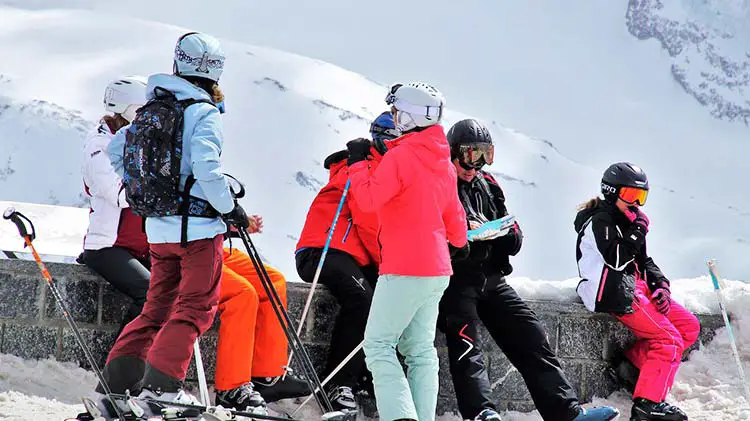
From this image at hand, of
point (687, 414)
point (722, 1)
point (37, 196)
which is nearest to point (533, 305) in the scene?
point (687, 414)

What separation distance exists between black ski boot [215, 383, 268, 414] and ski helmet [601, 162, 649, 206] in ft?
7.77

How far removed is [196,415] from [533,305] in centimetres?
238

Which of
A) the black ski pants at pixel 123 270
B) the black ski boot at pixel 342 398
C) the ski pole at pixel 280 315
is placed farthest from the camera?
the black ski boot at pixel 342 398

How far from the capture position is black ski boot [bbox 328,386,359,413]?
5430mm

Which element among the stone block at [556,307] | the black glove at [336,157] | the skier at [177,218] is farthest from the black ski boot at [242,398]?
the stone block at [556,307]

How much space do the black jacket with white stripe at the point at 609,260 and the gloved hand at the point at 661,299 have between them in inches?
1.9

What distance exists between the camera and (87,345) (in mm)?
5520

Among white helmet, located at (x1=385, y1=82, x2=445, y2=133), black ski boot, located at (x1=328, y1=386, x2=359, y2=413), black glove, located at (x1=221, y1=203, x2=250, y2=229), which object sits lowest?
black ski boot, located at (x1=328, y1=386, x2=359, y2=413)

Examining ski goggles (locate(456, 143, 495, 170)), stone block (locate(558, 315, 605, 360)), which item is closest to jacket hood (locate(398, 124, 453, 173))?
ski goggles (locate(456, 143, 495, 170))

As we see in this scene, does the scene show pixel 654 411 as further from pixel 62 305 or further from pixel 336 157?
pixel 62 305

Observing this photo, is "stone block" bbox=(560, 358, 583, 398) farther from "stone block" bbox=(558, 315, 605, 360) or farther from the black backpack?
the black backpack

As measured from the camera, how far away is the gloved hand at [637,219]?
240 inches

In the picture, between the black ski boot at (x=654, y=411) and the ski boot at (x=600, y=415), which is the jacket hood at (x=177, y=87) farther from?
the black ski boot at (x=654, y=411)

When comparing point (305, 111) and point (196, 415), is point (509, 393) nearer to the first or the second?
point (196, 415)
